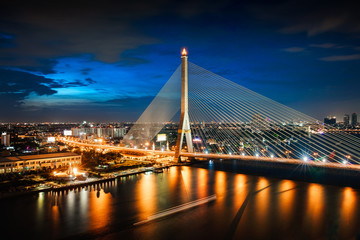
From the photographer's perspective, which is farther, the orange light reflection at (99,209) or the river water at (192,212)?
the orange light reflection at (99,209)

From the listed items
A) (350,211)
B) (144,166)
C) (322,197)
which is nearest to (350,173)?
(322,197)

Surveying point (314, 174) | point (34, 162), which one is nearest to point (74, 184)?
point (34, 162)

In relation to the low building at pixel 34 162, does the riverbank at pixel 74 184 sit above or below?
below

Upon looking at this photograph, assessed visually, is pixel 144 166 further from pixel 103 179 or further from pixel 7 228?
pixel 7 228

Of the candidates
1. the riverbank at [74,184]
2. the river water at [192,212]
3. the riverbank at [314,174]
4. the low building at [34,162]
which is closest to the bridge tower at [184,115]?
the riverbank at [314,174]

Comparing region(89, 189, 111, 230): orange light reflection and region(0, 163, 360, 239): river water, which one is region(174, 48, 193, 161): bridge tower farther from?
region(89, 189, 111, 230): orange light reflection

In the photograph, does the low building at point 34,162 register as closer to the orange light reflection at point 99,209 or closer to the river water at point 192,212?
the river water at point 192,212

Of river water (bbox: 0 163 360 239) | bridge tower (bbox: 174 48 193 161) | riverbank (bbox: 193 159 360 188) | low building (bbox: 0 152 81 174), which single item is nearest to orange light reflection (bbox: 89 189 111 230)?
river water (bbox: 0 163 360 239)

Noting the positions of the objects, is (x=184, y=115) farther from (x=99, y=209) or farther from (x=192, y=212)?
(x=99, y=209)
